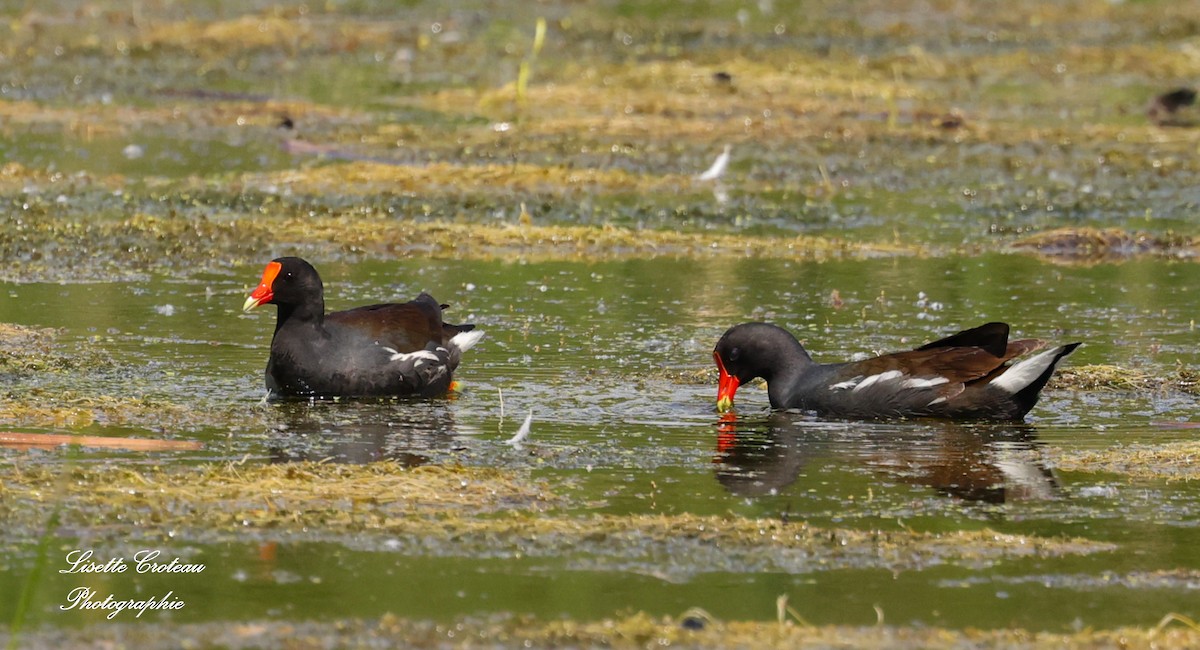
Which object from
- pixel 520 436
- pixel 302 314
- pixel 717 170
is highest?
pixel 717 170

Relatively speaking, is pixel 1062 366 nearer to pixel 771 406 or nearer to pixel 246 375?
pixel 771 406

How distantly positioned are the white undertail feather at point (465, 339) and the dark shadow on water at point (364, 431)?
2.27 ft

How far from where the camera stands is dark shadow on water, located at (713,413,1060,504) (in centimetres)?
930

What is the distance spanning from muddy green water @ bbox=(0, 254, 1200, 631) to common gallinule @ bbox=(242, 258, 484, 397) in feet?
0.57

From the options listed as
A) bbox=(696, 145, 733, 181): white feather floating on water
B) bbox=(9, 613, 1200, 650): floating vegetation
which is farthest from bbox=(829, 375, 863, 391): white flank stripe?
bbox=(696, 145, 733, 181): white feather floating on water

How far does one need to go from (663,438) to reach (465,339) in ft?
7.06

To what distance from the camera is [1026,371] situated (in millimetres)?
10781

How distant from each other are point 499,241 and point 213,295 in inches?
125

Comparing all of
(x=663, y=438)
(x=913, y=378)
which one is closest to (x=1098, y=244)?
(x=913, y=378)

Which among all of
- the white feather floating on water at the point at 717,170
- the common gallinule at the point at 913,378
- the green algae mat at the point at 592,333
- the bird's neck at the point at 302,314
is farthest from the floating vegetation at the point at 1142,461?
the white feather floating on water at the point at 717,170

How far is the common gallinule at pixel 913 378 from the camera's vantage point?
10961 mm

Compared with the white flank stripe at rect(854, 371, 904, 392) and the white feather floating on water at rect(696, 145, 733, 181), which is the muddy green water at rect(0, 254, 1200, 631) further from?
the white feather floating on water at rect(696, 145, 733, 181)

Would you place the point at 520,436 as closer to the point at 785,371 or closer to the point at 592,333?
the point at 785,371

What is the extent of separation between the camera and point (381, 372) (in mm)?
11352
